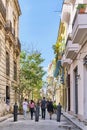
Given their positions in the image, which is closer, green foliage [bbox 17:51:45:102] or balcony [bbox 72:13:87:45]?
balcony [bbox 72:13:87:45]

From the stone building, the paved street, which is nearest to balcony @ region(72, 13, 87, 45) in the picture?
the paved street

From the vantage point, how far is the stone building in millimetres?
32500

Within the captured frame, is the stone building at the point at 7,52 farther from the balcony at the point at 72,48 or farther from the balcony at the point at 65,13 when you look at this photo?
the balcony at the point at 72,48

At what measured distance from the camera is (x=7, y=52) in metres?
37.0

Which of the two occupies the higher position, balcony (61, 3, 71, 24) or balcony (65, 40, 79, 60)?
balcony (61, 3, 71, 24)

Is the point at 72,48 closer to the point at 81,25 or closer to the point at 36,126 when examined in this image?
→ the point at 36,126

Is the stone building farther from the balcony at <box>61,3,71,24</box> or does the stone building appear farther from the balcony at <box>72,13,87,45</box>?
the balcony at <box>72,13,87,45</box>

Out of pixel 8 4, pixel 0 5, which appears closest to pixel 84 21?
pixel 0 5

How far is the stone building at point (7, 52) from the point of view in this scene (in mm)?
32500

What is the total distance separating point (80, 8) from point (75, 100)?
1328 cm

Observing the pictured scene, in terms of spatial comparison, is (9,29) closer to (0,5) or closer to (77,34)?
(0,5)

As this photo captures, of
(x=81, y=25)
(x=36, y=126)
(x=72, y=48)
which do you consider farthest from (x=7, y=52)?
(x=81, y=25)

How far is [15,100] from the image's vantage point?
43.8 meters

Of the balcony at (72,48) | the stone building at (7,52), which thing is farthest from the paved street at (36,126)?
the stone building at (7,52)
